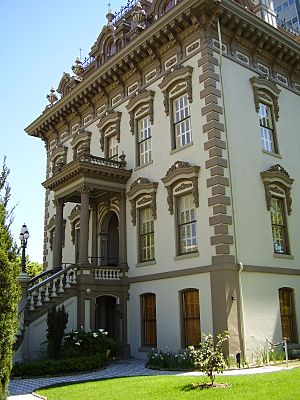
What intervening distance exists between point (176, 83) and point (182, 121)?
157 centimetres

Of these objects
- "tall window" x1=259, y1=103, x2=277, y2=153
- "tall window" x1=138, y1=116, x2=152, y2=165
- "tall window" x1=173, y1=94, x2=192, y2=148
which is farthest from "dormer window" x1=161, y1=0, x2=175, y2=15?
"tall window" x1=259, y1=103, x2=277, y2=153

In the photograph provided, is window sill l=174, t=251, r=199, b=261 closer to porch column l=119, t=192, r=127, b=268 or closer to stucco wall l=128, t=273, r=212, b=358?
stucco wall l=128, t=273, r=212, b=358

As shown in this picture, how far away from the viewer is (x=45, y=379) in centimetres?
1316

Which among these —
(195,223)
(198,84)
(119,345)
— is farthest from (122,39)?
(119,345)

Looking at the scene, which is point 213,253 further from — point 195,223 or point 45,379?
point 45,379

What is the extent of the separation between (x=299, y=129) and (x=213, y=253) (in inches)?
334

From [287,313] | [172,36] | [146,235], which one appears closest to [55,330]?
[146,235]

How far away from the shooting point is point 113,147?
72.0ft

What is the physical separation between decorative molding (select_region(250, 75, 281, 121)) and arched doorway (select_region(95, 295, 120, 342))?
33.2 feet

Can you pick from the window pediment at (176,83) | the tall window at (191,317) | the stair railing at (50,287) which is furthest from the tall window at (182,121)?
the stair railing at (50,287)

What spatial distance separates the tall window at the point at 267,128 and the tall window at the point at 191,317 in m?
6.60

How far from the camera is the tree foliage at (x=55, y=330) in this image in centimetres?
1505

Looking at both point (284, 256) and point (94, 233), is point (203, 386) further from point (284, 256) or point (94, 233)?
point (94, 233)

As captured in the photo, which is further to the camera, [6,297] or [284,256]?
[284,256]
